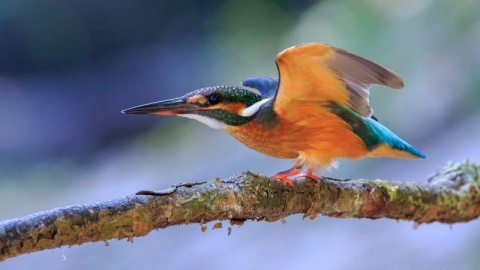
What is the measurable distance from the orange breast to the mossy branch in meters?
0.06

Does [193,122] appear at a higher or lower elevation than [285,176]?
higher

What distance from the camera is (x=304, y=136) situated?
1.26 metres

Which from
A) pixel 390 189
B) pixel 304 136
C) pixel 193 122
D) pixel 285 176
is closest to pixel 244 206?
pixel 285 176

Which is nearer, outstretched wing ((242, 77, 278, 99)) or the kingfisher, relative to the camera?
the kingfisher

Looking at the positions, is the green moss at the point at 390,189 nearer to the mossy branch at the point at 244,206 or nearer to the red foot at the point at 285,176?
the mossy branch at the point at 244,206

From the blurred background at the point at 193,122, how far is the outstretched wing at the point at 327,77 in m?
1.22

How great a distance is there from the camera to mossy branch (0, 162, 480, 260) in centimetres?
77

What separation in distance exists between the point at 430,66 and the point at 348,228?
3.37 ft

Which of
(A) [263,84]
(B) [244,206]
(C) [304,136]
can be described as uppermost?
(A) [263,84]

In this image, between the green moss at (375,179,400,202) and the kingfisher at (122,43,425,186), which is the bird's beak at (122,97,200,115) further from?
the green moss at (375,179,400,202)

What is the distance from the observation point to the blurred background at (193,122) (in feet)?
8.30

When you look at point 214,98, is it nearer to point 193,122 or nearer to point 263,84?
point 263,84

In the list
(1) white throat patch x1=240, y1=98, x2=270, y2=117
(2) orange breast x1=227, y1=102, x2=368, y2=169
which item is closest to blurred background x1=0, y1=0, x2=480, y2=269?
(2) orange breast x1=227, y1=102, x2=368, y2=169

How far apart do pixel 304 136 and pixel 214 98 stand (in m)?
0.21
